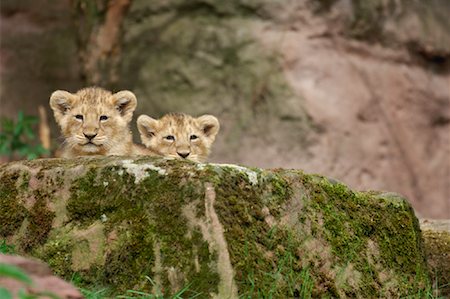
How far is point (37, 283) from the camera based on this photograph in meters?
4.96

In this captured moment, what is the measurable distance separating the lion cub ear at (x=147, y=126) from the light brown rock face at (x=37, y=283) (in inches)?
159

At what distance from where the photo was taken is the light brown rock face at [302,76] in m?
13.2

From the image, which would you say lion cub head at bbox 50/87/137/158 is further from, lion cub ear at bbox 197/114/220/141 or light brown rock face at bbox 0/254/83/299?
light brown rock face at bbox 0/254/83/299

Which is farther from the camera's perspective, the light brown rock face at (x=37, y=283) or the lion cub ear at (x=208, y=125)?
the lion cub ear at (x=208, y=125)

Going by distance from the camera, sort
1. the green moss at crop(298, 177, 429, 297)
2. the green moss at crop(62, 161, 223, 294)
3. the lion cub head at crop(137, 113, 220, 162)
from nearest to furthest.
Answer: the green moss at crop(62, 161, 223, 294) → the green moss at crop(298, 177, 429, 297) → the lion cub head at crop(137, 113, 220, 162)

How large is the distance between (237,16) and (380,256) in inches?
270

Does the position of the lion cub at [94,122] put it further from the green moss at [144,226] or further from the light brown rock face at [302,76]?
the light brown rock face at [302,76]

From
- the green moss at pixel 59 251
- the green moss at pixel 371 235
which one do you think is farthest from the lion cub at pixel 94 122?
the green moss at pixel 371 235

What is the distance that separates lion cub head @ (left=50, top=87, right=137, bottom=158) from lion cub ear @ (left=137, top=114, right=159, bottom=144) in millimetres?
714

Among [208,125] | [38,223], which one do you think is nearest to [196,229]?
[38,223]

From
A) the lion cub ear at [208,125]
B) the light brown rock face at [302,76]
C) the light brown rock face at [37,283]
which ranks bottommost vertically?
the light brown rock face at [302,76]

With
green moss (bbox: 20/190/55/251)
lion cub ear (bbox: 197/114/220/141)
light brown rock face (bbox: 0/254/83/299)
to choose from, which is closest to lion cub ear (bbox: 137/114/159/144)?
lion cub ear (bbox: 197/114/220/141)

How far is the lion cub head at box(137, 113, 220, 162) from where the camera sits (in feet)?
28.9

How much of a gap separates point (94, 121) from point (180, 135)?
101 centimetres
